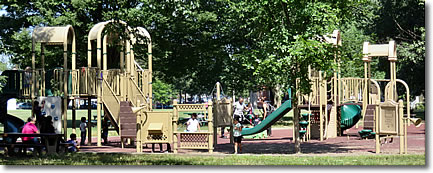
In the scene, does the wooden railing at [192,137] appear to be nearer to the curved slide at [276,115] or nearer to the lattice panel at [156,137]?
→ the lattice panel at [156,137]

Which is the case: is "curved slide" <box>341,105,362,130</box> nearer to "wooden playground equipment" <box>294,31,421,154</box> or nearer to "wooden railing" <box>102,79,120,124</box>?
"wooden playground equipment" <box>294,31,421,154</box>

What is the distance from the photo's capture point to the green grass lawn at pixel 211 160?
44.9 feet

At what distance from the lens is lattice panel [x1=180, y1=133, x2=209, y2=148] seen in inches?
683

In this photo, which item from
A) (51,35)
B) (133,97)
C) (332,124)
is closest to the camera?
(51,35)

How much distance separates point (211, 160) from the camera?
14.5m

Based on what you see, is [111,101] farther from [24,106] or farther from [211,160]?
[24,106]

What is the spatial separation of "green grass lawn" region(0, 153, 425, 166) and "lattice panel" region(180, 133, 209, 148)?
1.48m

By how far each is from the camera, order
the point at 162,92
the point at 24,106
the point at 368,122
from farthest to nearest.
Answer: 1. the point at 24,106
2. the point at 162,92
3. the point at 368,122

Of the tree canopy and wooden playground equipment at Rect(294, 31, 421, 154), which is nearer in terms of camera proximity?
wooden playground equipment at Rect(294, 31, 421, 154)

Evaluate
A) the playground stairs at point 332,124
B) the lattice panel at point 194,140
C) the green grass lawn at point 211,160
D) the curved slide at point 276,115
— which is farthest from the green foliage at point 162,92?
the green grass lawn at point 211,160

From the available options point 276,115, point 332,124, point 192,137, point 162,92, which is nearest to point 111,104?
point 192,137

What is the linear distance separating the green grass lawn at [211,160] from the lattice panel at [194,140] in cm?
148

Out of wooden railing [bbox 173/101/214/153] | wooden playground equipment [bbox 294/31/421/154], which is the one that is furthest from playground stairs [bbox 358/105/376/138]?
wooden railing [bbox 173/101/214/153]

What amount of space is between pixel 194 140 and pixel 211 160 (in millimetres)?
2991
